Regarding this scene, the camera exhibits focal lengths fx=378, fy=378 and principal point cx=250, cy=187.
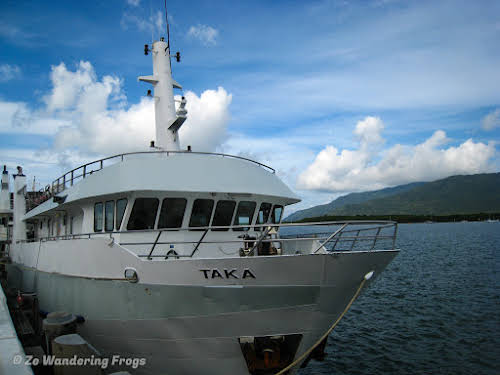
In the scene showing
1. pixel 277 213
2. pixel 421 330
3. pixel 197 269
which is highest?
pixel 277 213

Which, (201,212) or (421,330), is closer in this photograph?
(201,212)

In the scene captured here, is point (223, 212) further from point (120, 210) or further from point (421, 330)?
point (421, 330)

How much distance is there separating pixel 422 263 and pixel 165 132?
2847 centimetres

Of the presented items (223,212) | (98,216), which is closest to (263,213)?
(223,212)

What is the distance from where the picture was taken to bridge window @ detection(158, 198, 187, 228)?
30.3 ft

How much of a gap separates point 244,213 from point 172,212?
6.32ft

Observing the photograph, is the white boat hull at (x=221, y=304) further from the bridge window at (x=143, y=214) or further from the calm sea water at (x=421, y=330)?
the calm sea water at (x=421, y=330)

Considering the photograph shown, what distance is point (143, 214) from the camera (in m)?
9.21

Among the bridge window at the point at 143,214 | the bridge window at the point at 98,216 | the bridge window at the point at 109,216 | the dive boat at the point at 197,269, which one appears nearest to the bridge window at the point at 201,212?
the dive boat at the point at 197,269

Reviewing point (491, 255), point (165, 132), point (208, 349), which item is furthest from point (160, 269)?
point (491, 255)

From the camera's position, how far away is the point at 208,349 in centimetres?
753

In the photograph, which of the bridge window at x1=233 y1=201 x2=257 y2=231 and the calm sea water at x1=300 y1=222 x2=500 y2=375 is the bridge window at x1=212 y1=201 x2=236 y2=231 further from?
the calm sea water at x1=300 y1=222 x2=500 y2=375

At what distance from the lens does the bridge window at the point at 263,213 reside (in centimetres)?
1055

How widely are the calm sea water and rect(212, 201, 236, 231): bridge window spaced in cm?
626
